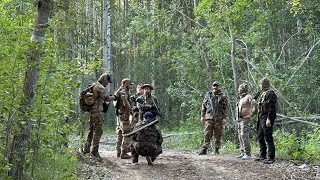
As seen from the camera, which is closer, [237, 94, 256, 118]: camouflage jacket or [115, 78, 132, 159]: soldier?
[115, 78, 132, 159]: soldier

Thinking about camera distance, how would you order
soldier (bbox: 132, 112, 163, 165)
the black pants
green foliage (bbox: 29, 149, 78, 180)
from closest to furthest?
green foliage (bbox: 29, 149, 78, 180) → soldier (bbox: 132, 112, 163, 165) → the black pants

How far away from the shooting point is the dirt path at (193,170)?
867 cm

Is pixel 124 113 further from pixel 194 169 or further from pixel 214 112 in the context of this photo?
pixel 214 112

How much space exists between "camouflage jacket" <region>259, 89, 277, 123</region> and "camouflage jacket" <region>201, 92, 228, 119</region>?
192 centimetres

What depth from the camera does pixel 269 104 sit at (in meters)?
10.0

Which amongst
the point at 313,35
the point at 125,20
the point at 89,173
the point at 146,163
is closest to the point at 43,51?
the point at 89,173

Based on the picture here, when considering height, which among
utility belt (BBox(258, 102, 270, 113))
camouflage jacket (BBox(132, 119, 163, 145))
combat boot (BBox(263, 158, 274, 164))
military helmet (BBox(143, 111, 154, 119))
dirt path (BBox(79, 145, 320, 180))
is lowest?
dirt path (BBox(79, 145, 320, 180))

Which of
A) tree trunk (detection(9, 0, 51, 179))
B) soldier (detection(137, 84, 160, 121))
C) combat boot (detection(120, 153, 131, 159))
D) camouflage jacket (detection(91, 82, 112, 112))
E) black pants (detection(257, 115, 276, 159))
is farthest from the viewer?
combat boot (detection(120, 153, 131, 159))

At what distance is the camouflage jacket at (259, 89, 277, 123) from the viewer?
32.6 feet

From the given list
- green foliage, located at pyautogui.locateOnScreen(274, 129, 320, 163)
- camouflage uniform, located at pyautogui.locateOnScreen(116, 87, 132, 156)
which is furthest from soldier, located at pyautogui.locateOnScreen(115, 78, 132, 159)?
green foliage, located at pyautogui.locateOnScreen(274, 129, 320, 163)

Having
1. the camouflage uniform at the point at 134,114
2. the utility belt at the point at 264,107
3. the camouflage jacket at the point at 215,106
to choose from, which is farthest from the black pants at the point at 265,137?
the camouflage uniform at the point at 134,114

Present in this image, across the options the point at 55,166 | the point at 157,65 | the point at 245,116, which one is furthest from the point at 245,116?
the point at 157,65

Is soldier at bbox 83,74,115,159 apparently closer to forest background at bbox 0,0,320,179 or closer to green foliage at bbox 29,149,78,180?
forest background at bbox 0,0,320,179

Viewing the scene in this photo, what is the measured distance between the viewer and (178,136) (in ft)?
64.6
